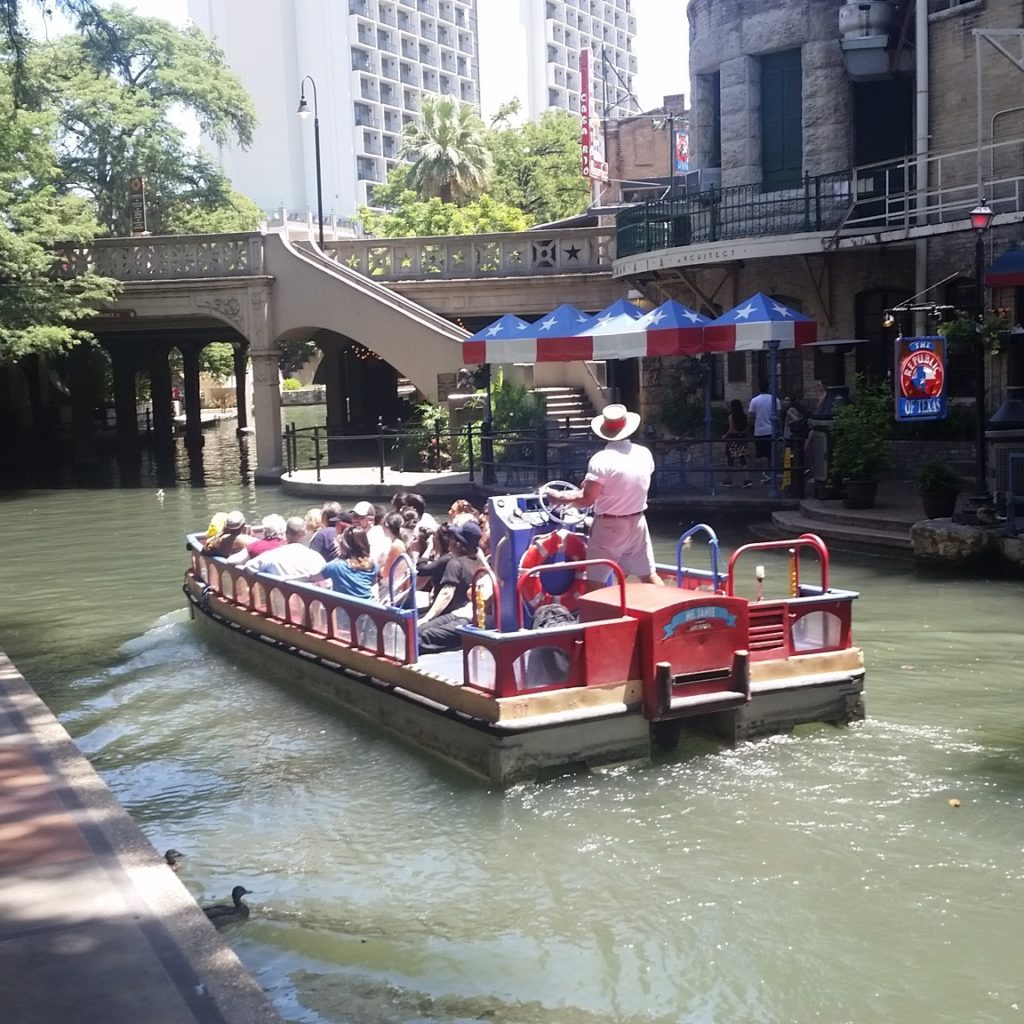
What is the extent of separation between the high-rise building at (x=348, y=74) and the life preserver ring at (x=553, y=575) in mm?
79395

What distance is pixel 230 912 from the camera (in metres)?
7.51

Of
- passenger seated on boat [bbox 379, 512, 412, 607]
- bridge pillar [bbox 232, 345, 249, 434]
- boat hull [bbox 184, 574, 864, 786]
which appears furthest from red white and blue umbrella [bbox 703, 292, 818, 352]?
bridge pillar [bbox 232, 345, 249, 434]

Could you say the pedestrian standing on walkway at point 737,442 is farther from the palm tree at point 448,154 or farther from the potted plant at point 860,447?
the palm tree at point 448,154

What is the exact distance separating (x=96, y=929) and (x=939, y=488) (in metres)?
14.2

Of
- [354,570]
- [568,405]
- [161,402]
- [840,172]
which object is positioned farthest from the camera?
[161,402]

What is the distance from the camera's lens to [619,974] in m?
6.88

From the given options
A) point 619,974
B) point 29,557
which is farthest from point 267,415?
point 619,974

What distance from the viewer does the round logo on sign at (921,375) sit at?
1889 centimetres

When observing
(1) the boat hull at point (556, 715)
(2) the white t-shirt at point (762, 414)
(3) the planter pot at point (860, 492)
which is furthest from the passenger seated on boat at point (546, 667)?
(2) the white t-shirt at point (762, 414)

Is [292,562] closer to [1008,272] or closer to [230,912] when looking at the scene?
[230,912]

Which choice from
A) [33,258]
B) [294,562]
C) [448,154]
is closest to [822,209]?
[294,562]

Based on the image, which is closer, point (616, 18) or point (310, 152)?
point (310, 152)

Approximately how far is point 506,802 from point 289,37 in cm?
9897

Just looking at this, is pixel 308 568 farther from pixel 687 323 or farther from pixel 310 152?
pixel 310 152
